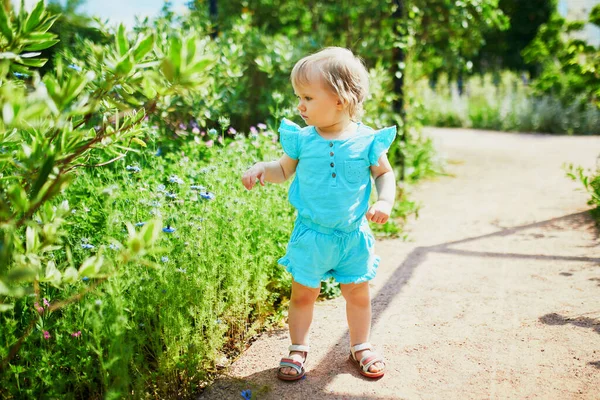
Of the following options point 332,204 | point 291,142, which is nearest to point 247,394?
point 332,204

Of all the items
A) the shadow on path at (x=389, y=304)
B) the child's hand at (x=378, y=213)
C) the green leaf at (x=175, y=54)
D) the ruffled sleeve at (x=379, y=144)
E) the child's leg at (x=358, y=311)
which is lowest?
the shadow on path at (x=389, y=304)

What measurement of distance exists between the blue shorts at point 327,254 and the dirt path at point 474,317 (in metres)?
0.43

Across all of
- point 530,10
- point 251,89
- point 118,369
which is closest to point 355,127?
point 118,369

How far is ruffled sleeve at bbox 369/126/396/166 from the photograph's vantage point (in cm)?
232

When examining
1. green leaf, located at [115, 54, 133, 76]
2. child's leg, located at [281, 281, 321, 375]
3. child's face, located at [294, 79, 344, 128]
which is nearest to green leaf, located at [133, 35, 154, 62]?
green leaf, located at [115, 54, 133, 76]

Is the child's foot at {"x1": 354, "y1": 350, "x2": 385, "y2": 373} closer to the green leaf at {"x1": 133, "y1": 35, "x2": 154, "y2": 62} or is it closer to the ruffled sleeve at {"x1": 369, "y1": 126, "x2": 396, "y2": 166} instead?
the ruffled sleeve at {"x1": 369, "y1": 126, "x2": 396, "y2": 166}

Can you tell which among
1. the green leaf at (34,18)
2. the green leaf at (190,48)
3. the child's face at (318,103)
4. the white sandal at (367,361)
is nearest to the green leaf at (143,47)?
the green leaf at (190,48)

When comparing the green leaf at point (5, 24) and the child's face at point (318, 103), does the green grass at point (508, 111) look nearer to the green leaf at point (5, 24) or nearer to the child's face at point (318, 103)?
the child's face at point (318, 103)

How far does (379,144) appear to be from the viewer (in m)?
2.33

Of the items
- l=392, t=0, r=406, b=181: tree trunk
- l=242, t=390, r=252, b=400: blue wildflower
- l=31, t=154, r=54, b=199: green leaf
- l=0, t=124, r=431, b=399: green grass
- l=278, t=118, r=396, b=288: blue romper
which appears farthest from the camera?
l=392, t=0, r=406, b=181: tree trunk

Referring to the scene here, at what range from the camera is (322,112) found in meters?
2.27

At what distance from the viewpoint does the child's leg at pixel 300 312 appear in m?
2.39

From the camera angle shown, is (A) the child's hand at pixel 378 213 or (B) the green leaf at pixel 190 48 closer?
(B) the green leaf at pixel 190 48

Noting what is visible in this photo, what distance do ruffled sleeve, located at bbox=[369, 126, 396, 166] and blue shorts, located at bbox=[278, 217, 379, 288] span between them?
28cm
